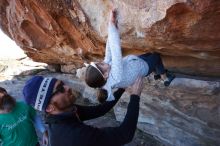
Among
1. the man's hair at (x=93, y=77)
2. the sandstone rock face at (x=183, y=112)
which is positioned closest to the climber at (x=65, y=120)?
the man's hair at (x=93, y=77)

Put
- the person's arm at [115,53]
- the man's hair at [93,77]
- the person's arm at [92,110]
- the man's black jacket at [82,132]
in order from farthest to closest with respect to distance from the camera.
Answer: the person's arm at [115,53] < the man's hair at [93,77] < the person's arm at [92,110] < the man's black jacket at [82,132]

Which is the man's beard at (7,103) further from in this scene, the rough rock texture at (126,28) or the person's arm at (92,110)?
the rough rock texture at (126,28)

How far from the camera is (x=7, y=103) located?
4.12 m

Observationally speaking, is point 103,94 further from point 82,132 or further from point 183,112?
point 183,112

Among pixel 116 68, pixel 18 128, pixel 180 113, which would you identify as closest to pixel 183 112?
pixel 180 113

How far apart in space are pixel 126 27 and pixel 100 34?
0.85 m

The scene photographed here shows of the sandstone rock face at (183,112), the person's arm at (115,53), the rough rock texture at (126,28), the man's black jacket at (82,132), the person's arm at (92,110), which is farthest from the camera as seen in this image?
the sandstone rock face at (183,112)

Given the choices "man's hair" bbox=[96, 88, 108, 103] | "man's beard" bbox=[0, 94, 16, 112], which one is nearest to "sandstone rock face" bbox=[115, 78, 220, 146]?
"man's hair" bbox=[96, 88, 108, 103]

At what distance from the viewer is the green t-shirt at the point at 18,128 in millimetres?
4086

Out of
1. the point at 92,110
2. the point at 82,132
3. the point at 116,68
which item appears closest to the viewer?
the point at 82,132

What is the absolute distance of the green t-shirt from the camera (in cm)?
409

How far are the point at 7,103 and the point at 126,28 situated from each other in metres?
1.70

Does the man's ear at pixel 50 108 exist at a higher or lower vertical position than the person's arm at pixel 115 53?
lower

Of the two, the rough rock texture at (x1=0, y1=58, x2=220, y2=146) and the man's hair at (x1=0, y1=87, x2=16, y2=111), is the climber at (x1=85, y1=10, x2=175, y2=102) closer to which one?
the man's hair at (x1=0, y1=87, x2=16, y2=111)
